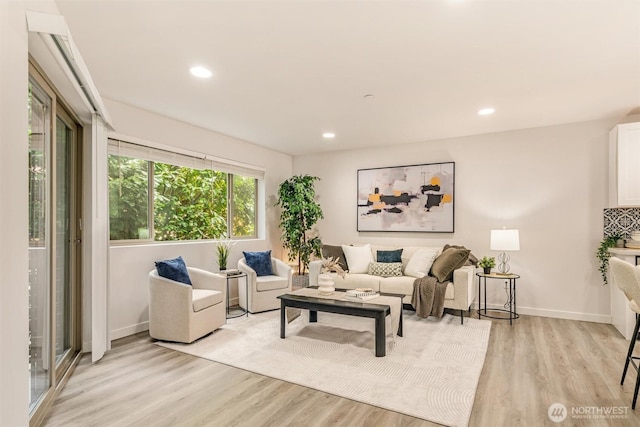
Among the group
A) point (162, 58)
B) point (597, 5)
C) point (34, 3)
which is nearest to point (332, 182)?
point (162, 58)

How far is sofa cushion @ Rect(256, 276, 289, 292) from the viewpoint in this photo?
455 centimetres

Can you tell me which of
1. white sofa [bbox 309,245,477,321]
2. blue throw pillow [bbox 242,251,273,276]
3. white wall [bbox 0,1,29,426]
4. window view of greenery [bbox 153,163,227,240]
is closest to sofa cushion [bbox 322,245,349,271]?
white sofa [bbox 309,245,477,321]

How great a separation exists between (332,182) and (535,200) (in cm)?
308

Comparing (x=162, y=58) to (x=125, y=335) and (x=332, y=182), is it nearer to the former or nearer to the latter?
(x=125, y=335)

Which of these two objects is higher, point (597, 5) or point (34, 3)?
point (597, 5)

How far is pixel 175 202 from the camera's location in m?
4.55

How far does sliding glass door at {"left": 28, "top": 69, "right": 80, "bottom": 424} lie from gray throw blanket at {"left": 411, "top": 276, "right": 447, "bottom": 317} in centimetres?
349

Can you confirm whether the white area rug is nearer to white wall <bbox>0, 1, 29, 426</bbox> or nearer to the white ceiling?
white wall <bbox>0, 1, 29, 426</bbox>

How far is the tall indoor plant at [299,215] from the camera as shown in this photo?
5.69 m

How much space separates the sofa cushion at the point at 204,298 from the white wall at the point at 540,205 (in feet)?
9.94

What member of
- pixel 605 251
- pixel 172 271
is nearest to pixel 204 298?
pixel 172 271

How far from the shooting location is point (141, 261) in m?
3.92

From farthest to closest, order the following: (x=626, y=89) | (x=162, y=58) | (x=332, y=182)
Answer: (x=332, y=182)
(x=626, y=89)
(x=162, y=58)

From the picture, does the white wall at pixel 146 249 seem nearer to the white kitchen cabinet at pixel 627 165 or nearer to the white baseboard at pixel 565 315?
the white baseboard at pixel 565 315
